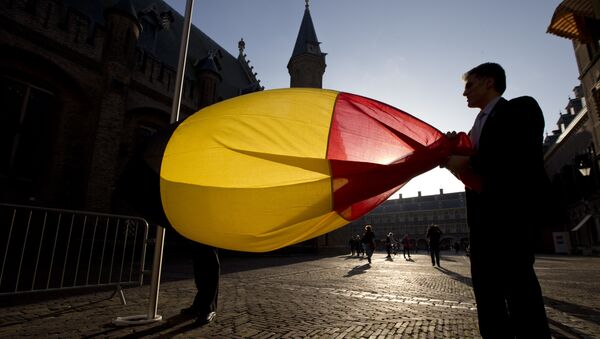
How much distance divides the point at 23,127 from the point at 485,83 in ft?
45.3

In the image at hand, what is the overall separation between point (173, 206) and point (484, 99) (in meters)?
2.43

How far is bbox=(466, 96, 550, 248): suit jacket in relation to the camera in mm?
1637

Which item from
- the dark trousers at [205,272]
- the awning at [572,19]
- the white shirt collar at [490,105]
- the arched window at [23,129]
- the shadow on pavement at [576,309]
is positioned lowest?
the shadow on pavement at [576,309]

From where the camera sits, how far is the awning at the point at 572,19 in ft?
42.1

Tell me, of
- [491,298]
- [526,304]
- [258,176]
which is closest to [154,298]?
[258,176]

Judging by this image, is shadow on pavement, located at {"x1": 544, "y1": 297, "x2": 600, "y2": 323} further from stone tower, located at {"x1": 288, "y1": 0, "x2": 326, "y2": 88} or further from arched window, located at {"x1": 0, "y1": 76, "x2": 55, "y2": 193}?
stone tower, located at {"x1": 288, "y1": 0, "x2": 326, "y2": 88}

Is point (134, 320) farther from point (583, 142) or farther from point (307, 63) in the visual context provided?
point (583, 142)

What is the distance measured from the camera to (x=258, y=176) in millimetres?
2211

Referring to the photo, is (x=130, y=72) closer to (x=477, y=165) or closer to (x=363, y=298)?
(x=363, y=298)

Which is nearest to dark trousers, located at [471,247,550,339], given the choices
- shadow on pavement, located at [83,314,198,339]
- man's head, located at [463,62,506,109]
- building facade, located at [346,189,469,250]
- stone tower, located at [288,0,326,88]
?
man's head, located at [463,62,506,109]

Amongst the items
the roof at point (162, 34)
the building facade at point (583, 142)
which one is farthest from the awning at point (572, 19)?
the roof at point (162, 34)

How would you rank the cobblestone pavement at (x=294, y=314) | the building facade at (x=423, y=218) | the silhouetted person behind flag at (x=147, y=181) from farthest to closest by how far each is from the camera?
1. the building facade at (x=423, y=218)
2. the cobblestone pavement at (x=294, y=314)
3. the silhouetted person behind flag at (x=147, y=181)

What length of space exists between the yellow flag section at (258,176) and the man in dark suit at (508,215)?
91 cm

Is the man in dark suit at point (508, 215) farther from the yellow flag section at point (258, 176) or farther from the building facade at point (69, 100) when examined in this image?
the building facade at point (69, 100)
